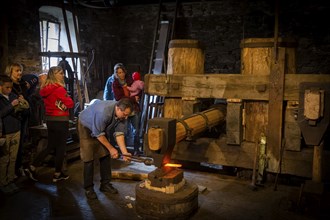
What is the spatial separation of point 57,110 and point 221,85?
2.26m

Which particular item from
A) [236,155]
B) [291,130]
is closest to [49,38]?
[236,155]

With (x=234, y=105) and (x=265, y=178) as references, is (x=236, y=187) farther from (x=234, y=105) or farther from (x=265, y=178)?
(x=234, y=105)

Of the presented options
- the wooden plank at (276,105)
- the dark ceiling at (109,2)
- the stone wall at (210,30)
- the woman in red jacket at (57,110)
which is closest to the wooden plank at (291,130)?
the wooden plank at (276,105)

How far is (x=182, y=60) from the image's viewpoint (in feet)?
15.6

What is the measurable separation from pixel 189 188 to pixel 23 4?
542 cm

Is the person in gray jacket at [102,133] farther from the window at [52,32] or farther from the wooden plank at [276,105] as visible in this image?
the window at [52,32]

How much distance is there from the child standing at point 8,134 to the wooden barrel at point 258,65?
3.04 metres

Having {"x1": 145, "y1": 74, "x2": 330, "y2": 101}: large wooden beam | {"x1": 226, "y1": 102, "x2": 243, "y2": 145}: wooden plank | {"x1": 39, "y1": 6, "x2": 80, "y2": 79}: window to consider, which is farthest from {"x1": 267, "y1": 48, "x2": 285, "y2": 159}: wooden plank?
{"x1": 39, "y1": 6, "x2": 80, "y2": 79}: window

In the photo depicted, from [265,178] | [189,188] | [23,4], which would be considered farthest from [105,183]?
[23,4]

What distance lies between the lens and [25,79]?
5375 millimetres

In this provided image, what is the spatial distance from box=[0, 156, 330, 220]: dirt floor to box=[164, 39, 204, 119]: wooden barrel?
1.03 metres

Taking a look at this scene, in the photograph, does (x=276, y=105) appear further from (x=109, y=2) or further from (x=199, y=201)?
(x=109, y=2)

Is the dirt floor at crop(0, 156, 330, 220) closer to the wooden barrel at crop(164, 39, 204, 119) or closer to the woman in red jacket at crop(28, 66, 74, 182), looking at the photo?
the woman in red jacket at crop(28, 66, 74, 182)

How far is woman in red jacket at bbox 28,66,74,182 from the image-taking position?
4590 millimetres
